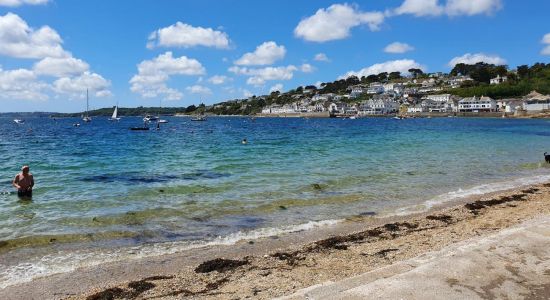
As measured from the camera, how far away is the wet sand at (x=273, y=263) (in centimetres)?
799

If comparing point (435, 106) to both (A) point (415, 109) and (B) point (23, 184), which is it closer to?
(A) point (415, 109)

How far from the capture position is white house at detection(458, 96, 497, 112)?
6531 inches

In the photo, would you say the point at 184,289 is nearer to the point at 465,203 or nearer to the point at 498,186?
the point at 465,203

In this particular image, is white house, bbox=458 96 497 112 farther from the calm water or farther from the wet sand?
the wet sand

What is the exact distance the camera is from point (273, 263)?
9469 millimetres

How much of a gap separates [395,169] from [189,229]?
16.5 m

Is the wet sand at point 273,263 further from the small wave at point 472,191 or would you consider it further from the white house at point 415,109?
the white house at point 415,109

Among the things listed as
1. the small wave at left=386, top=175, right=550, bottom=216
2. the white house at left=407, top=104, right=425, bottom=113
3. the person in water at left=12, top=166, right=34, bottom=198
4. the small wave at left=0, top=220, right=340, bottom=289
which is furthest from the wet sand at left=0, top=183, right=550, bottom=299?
the white house at left=407, top=104, right=425, bottom=113

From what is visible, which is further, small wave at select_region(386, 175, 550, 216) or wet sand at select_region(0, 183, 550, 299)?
small wave at select_region(386, 175, 550, 216)

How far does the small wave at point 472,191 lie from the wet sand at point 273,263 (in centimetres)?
157

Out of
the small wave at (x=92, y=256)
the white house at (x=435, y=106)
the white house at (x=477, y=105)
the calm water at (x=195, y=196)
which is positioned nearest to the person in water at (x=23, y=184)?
the calm water at (x=195, y=196)

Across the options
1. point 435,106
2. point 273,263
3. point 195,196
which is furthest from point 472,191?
point 435,106

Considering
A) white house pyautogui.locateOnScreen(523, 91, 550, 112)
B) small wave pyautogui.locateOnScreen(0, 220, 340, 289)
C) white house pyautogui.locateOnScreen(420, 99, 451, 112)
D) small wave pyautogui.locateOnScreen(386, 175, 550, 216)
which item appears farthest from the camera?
white house pyautogui.locateOnScreen(420, 99, 451, 112)

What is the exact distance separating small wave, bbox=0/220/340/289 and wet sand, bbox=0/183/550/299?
35 cm
